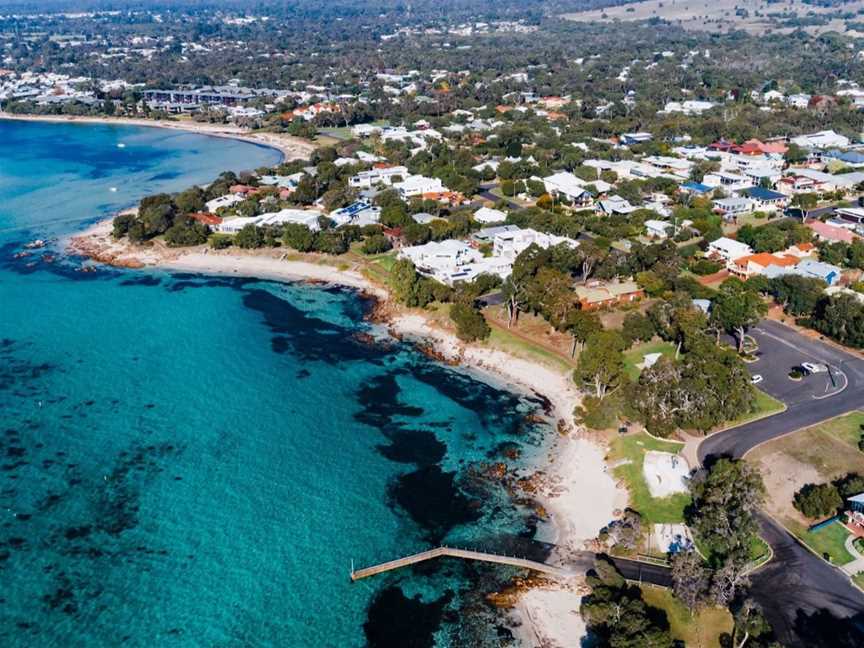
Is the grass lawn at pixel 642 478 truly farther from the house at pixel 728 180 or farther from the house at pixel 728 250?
the house at pixel 728 180

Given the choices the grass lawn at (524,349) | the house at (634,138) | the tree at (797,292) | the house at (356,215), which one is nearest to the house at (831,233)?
the tree at (797,292)

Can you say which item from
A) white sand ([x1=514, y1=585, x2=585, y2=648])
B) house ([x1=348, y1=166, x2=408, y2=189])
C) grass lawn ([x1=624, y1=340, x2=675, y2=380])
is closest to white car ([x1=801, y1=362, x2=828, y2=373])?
grass lawn ([x1=624, y1=340, x2=675, y2=380])

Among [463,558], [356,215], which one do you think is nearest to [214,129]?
[356,215]

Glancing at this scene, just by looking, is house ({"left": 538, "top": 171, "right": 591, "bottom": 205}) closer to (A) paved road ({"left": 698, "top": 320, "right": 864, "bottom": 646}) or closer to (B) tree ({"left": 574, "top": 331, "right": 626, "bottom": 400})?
(A) paved road ({"left": 698, "top": 320, "right": 864, "bottom": 646})

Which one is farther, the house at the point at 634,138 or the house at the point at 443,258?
the house at the point at 634,138

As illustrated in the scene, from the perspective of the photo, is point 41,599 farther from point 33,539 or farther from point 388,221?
point 388,221
